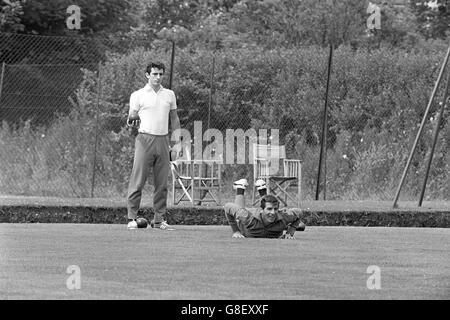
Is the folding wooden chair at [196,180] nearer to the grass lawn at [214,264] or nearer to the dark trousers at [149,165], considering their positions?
the grass lawn at [214,264]

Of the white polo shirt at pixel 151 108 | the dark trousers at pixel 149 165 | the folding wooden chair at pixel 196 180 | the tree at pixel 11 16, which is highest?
the tree at pixel 11 16

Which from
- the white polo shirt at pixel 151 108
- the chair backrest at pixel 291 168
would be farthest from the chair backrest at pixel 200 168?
the white polo shirt at pixel 151 108

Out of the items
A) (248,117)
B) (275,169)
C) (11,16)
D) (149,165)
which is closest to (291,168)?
(275,169)

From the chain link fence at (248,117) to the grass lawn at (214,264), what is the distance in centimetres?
749

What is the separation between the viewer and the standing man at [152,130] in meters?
16.3

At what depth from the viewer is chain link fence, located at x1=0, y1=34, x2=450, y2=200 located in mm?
24719

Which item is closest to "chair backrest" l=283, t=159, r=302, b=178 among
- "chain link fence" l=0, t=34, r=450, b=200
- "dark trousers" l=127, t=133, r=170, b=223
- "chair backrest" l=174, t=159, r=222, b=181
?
"chair backrest" l=174, t=159, r=222, b=181

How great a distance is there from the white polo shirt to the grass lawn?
121 cm

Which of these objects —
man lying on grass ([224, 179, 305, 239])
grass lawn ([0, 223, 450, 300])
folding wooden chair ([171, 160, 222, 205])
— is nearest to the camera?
grass lawn ([0, 223, 450, 300])

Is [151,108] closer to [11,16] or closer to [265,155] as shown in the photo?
[265,155]

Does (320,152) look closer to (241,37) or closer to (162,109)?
(162,109)

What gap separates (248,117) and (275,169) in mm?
2841

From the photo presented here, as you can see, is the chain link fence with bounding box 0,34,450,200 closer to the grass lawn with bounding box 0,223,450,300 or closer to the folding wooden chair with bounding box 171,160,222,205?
the folding wooden chair with bounding box 171,160,222,205
